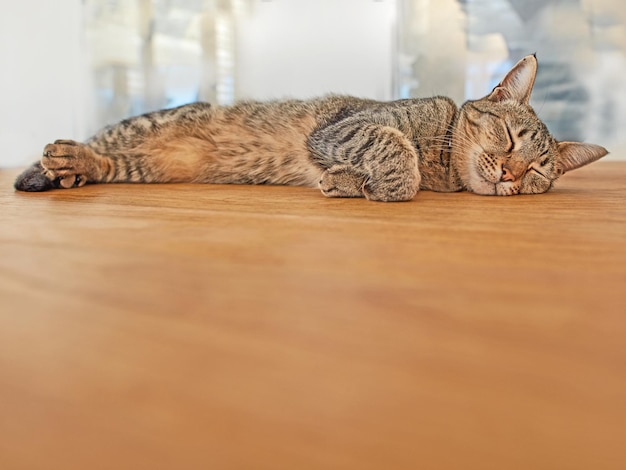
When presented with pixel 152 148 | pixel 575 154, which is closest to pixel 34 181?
pixel 152 148

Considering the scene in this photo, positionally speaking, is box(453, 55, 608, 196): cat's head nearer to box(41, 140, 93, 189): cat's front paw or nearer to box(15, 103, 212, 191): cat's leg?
box(15, 103, 212, 191): cat's leg

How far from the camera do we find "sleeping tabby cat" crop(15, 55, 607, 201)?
Answer: 4.53 ft

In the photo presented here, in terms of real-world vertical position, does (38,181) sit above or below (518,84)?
below

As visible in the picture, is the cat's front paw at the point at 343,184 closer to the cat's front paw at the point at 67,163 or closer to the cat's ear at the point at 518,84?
the cat's ear at the point at 518,84

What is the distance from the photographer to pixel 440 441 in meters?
0.30

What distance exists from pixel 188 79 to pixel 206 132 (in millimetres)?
1327

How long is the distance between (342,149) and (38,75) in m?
2.58

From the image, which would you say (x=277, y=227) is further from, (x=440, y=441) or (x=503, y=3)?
(x=503, y=3)

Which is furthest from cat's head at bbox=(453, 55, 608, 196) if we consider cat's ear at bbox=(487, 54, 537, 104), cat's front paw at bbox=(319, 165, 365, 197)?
cat's front paw at bbox=(319, 165, 365, 197)

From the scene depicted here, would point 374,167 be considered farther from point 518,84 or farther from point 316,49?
point 316,49

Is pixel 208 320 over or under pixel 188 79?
under

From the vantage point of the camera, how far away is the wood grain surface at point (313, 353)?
0.97 ft

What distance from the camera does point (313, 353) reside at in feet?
1.28

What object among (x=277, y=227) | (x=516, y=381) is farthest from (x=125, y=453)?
(x=277, y=227)
